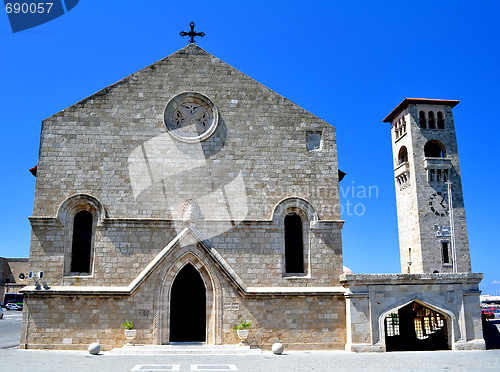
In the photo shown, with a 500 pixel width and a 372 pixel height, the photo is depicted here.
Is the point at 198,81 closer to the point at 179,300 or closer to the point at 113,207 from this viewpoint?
the point at 113,207

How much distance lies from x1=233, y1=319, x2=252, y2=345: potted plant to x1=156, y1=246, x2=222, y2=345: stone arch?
2.25ft

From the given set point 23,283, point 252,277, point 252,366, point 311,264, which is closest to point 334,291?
point 311,264

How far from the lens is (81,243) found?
1788 cm

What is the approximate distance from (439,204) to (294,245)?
89.6 ft

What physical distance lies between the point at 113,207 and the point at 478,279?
561 inches

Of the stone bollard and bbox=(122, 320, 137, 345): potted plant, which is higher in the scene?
bbox=(122, 320, 137, 345): potted plant

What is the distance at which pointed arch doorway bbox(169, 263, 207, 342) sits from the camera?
17.7 meters

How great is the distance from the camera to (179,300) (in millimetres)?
17984

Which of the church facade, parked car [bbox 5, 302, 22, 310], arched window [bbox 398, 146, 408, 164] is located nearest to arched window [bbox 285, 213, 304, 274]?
the church facade

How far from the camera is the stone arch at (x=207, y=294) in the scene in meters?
16.9

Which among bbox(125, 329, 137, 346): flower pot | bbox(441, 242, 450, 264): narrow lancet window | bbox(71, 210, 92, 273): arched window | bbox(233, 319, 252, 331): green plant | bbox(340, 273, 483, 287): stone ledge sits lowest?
bbox(125, 329, 137, 346): flower pot

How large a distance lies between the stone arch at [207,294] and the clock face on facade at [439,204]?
29.5m

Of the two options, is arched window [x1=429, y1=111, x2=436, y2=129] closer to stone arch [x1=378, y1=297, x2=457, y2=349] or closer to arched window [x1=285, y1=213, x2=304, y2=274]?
stone arch [x1=378, y1=297, x2=457, y2=349]

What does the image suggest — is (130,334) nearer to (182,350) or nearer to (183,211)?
(182,350)
